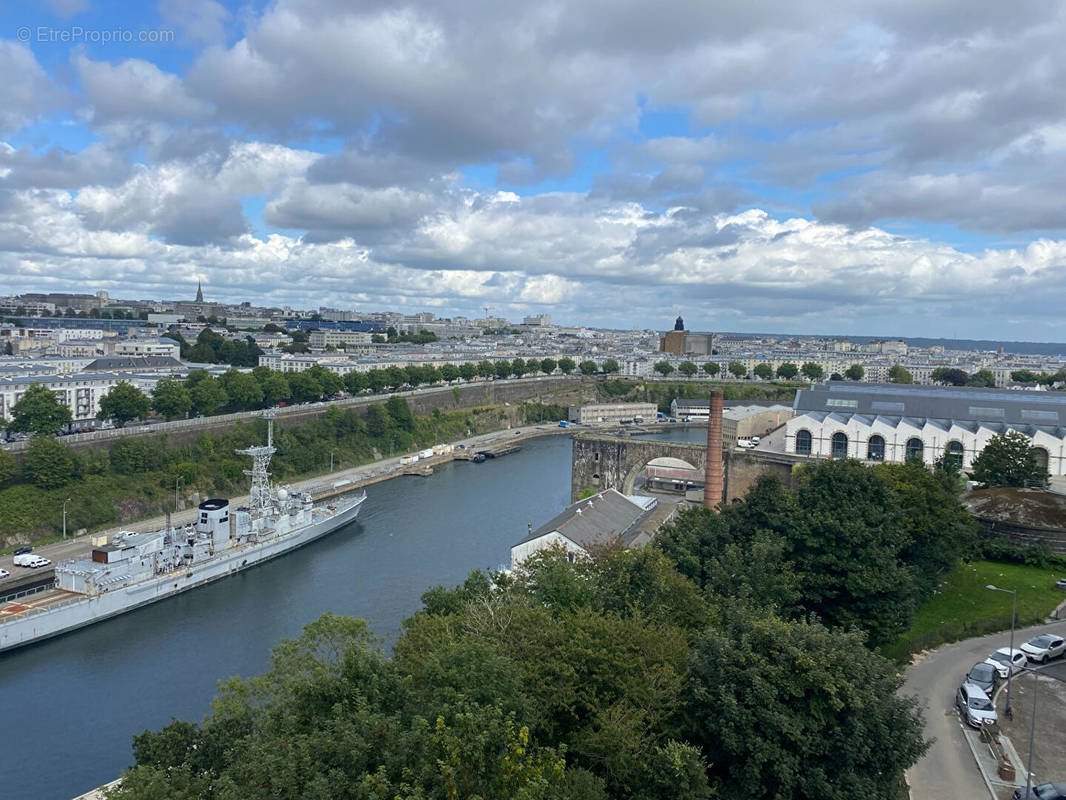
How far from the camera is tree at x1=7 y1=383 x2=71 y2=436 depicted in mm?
34156

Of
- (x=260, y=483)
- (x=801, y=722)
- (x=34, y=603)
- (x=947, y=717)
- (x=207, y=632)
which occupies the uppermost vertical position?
(x=801, y=722)

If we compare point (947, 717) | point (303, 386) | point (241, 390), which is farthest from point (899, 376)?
point (947, 717)

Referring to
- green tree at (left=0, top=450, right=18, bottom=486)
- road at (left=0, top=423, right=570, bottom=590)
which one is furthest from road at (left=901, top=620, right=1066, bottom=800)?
green tree at (left=0, top=450, right=18, bottom=486)

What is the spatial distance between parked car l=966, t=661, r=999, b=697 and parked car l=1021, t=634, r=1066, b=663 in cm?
126

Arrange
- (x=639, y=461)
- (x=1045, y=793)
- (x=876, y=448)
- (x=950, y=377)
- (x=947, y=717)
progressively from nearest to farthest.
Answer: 1. (x=1045, y=793)
2. (x=947, y=717)
3. (x=876, y=448)
4. (x=639, y=461)
5. (x=950, y=377)

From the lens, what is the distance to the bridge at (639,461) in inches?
1278

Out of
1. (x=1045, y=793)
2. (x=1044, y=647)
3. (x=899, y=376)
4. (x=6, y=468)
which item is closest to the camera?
(x=1045, y=793)

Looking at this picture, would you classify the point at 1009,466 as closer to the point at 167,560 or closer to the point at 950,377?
the point at 167,560

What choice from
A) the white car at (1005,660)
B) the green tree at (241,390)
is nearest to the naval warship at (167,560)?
the green tree at (241,390)

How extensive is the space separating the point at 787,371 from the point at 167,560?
3059 inches

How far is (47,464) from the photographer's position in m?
29.6

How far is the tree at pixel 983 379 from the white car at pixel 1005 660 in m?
72.2

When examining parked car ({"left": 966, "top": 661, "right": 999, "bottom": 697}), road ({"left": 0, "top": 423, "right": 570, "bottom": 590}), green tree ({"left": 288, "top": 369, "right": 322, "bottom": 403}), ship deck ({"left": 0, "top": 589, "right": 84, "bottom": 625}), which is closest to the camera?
parked car ({"left": 966, "top": 661, "right": 999, "bottom": 697})

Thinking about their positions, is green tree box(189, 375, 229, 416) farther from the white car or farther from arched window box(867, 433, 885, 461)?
the white car
